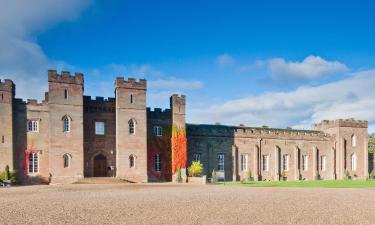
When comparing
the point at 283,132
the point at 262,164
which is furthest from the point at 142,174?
the point at 283,132

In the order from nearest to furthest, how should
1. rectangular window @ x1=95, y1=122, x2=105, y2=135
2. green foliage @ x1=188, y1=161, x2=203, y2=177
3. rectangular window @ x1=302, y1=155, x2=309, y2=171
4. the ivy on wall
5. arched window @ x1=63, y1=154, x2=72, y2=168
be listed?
arched window @ x1=63, y1=154, x2=72, y2=168 → rectangular window @ x1=95, y1=122, x2=105, y2=135 → green foliage @ x1=188, y1=161, x2=203, y2=177 → the ivy on wall → rectangular window @ x1=302, y1=155, x2=309, y2=171

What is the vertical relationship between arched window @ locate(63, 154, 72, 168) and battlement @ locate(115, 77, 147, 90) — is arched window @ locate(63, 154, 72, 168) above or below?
below

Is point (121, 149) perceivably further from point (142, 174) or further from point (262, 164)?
point (262, 164)

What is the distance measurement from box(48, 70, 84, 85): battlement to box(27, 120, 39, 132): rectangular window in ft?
14.1

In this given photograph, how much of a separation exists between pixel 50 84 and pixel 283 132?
3082 centimetres

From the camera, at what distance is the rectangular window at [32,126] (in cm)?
3266

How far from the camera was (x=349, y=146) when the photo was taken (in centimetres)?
5034

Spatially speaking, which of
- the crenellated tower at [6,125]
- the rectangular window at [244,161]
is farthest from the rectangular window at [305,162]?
the crenellated tower at [6,125]

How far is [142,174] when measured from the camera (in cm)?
3491

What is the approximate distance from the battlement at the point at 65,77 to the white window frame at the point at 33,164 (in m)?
7.24

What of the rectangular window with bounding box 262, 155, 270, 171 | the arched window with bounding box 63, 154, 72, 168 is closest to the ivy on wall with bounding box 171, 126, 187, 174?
the arched window with bounding box 63, 154, 72, 168

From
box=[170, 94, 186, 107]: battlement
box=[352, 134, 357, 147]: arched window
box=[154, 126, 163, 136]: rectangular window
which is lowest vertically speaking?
box=[352, 134, 357, 147]: arched window

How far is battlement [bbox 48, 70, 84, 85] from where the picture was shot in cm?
3278

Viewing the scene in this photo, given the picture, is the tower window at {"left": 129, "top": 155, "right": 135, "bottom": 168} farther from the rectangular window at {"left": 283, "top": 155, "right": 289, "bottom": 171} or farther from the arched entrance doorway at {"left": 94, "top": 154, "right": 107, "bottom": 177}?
the rectangular window at {"left": 283, "top": 155, "right": 289, "bottom": 171}
